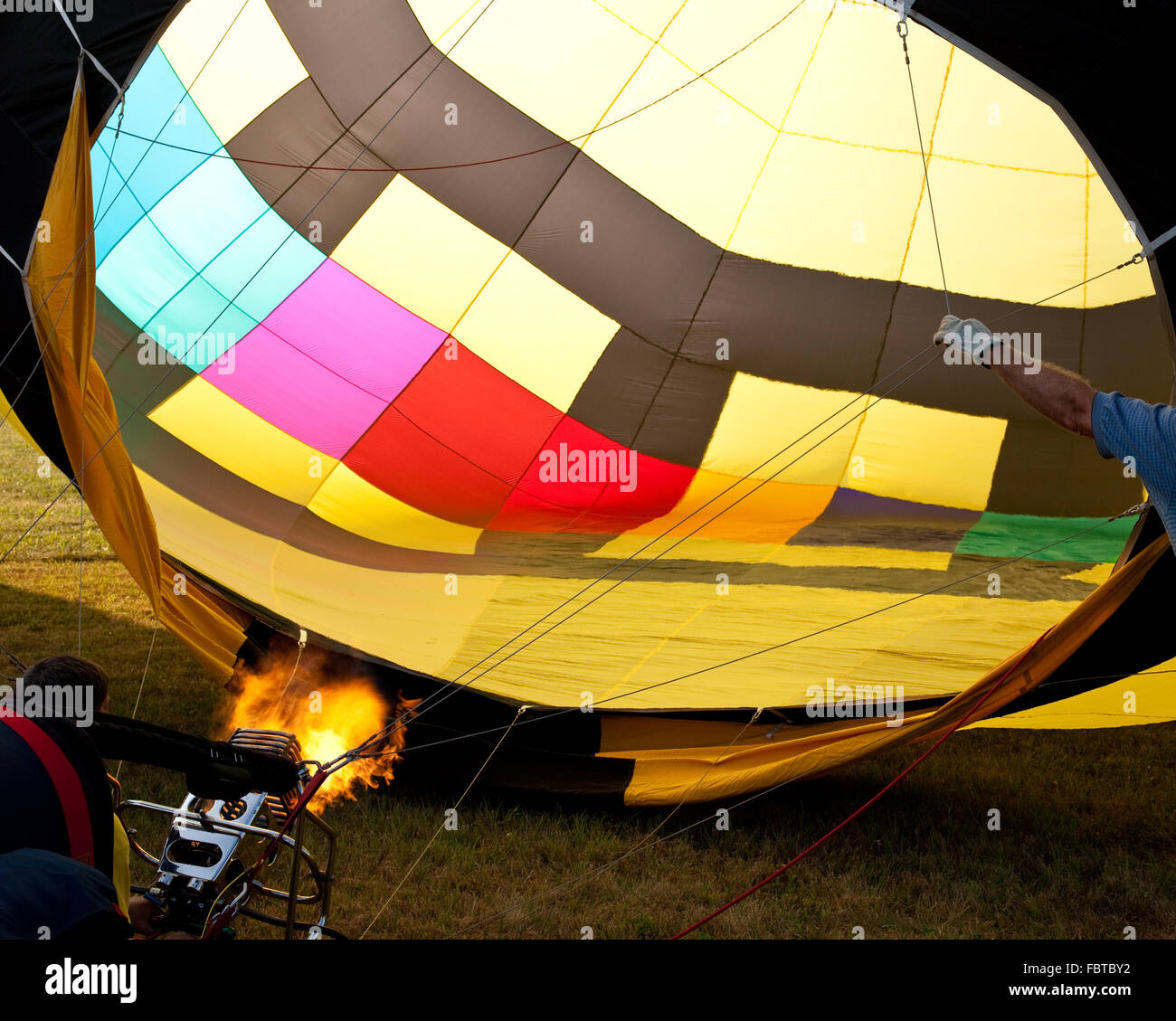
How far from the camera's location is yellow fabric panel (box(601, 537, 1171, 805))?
2.92 m

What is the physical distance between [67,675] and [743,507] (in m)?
3.61

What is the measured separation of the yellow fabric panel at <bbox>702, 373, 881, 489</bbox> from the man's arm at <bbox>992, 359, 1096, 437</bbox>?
9.31ft

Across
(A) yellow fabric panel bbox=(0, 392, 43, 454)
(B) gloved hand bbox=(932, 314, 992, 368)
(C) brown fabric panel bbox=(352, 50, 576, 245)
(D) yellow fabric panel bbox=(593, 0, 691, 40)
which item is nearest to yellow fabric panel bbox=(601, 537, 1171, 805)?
(B) gloved hand bbox=(932, 314, 992, 368)

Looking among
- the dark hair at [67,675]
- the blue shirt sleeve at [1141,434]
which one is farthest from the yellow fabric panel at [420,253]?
the blue shirt sleeve at [1141,434]

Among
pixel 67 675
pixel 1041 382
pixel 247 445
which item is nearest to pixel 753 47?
pixel 247 445

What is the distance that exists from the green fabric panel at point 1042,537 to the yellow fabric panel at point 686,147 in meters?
1.81

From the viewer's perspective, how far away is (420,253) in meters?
5.02

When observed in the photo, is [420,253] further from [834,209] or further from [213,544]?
[834,209]

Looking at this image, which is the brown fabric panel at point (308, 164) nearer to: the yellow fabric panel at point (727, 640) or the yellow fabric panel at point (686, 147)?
the yellow fabric panel at point (686, 147)

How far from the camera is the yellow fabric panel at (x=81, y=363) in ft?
10.5

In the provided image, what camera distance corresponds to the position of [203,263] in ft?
16.5

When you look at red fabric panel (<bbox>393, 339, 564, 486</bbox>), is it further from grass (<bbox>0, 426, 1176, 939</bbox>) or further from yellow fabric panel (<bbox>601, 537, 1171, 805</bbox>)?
yellow fabric panel (<bbox>601, 537, 1171, 805</bbox>)

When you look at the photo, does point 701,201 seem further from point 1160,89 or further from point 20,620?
point 20,620
